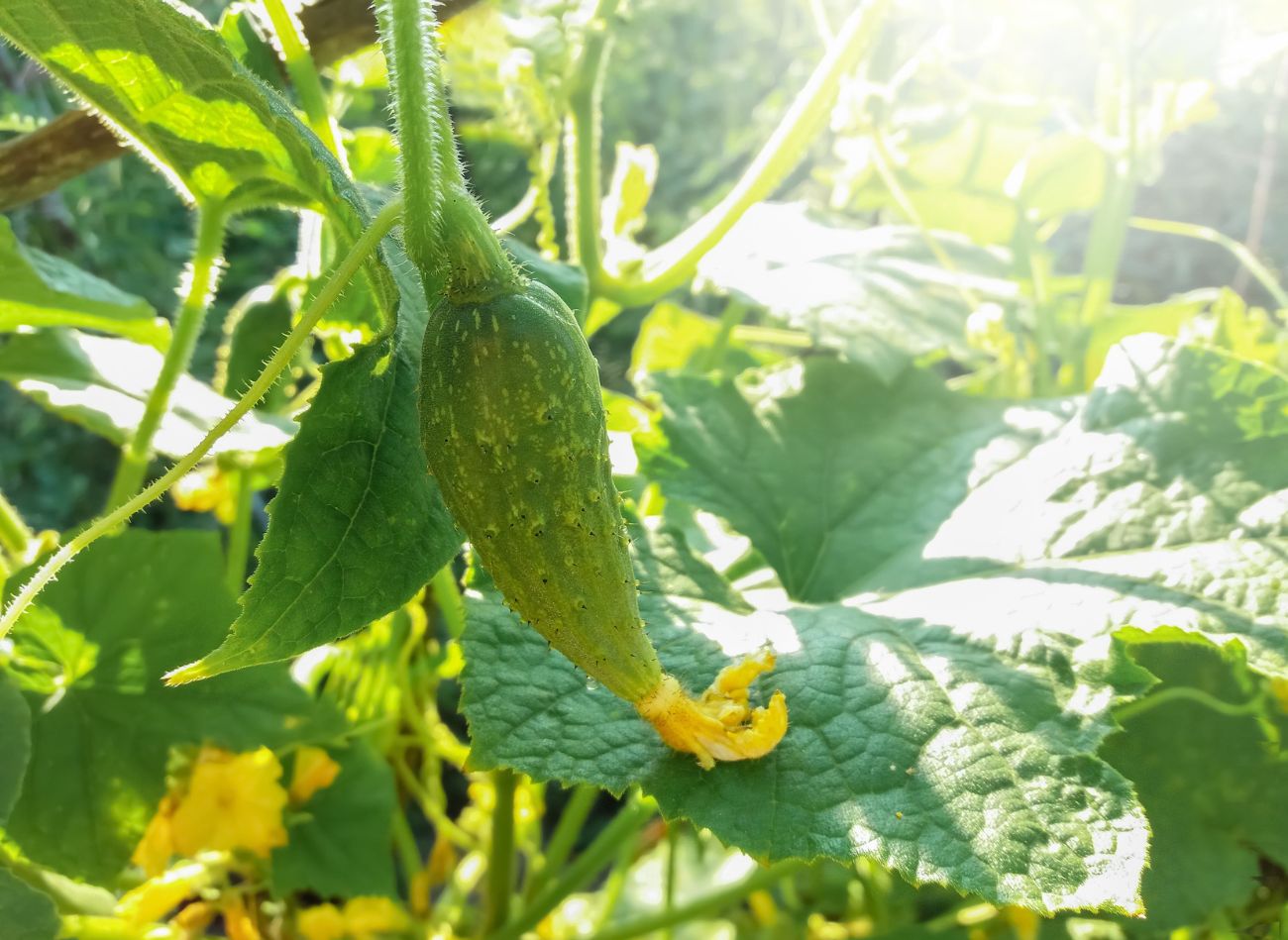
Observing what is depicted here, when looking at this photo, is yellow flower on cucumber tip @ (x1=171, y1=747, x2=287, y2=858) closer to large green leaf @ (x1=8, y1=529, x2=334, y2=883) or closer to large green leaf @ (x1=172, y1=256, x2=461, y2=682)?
large green leaf @ (x1=8, y1=529, x2=334, y2=883)

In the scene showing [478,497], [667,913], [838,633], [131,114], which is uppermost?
[131,114]

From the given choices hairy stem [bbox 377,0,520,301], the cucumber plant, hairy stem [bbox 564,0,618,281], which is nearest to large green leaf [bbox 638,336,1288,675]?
the cucumber plant

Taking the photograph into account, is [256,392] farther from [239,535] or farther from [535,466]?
[239,535]

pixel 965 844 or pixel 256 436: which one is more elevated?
pixel 256 436

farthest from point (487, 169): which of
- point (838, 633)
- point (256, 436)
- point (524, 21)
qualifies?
point (838, 633)

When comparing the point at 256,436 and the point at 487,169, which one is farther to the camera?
the point at 487,169

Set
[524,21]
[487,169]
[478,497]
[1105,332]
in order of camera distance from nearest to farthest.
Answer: [478,497], [524,21], [1105,332], [487,169]

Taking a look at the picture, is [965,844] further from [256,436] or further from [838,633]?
[256,436]

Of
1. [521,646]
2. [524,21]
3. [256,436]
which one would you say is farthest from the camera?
[524,21]
